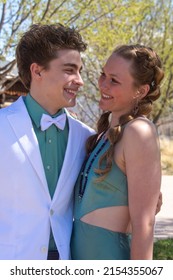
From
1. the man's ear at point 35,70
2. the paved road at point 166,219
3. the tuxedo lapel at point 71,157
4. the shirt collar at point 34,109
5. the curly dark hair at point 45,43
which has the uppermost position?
the curly dark hair at point 45,43

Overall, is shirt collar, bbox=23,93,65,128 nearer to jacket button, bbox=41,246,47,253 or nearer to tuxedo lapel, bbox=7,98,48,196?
tuxedo lapel, bbox=7,98,48,196

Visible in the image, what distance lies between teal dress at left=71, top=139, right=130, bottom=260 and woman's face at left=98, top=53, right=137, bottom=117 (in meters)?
0.21

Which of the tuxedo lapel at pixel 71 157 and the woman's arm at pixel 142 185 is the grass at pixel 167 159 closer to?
the tuxedo lapel at pixel 71 157

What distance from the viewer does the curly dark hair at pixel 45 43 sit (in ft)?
9.58

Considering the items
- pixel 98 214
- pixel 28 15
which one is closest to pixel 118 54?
pixel 98 214

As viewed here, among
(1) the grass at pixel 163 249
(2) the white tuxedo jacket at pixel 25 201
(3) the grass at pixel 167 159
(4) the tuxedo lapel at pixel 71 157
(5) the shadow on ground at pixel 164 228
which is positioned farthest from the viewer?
(3) the grass at pixel 167 159

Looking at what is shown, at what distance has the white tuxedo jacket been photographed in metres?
2.76

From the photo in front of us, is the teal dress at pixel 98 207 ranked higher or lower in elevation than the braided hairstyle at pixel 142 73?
lower

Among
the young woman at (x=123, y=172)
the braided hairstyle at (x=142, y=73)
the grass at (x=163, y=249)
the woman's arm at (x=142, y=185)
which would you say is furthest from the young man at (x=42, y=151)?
the grass at (x=163, y=249)

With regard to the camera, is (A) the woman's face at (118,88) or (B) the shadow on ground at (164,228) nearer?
(A) the woman's face at (118,88)

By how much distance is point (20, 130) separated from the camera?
2.86m

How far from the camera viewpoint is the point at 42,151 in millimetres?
2898

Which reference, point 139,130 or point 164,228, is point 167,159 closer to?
point 164,228
